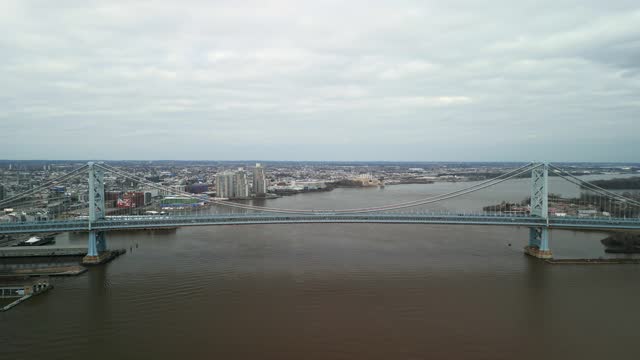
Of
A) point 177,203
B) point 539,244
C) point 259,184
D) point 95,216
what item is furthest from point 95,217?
point 259,184

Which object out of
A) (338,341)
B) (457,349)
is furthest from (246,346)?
(457,349)

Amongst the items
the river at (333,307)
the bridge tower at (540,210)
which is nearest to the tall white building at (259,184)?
the river at (333,307)

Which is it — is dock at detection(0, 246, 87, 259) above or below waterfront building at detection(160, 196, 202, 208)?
below

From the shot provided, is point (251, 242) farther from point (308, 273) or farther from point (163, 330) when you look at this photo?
point (163, 330)

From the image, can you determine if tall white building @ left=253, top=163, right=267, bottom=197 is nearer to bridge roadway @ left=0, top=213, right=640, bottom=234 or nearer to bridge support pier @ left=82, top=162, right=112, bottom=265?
bridge support pier @ left=82, top=162, right=112, bottom=265

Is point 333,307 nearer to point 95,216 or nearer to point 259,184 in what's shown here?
point 95,216

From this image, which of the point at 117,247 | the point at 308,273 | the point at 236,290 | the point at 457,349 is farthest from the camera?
the point at 117,247

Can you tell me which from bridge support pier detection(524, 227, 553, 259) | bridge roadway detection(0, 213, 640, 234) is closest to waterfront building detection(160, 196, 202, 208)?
bridge roadway detection(0, 213, 640, 234)
